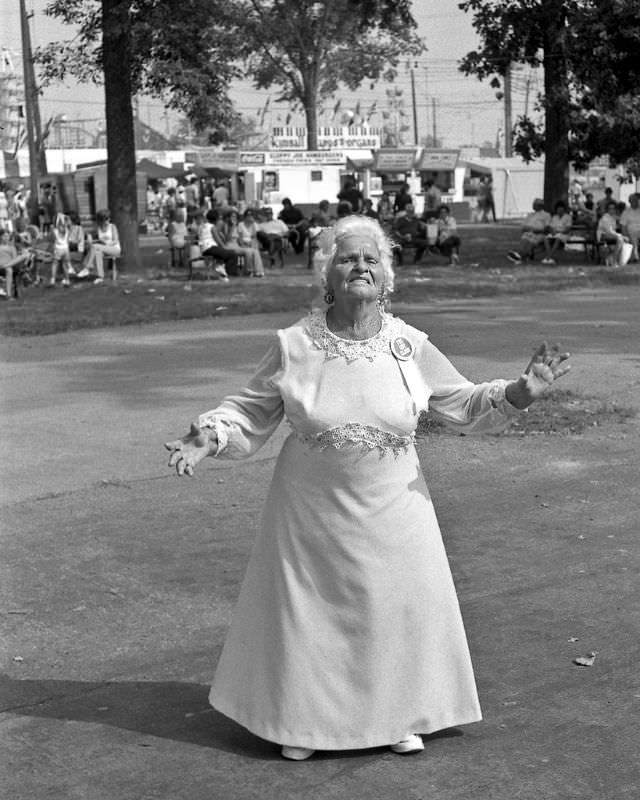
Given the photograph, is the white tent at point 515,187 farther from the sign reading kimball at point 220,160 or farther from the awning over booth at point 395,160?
the sign reading kimball at point 220,160

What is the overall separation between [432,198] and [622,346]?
2688 centimetres

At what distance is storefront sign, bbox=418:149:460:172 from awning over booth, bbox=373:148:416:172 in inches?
45.5

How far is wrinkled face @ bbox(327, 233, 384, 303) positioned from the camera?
4.80 meters

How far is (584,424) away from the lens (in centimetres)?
1106

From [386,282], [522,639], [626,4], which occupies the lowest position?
[522,639]

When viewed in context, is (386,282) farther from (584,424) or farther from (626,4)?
(626,4)

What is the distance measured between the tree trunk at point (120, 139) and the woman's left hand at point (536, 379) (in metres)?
20.9

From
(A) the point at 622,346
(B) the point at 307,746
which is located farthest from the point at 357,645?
(A) the point at 622,346

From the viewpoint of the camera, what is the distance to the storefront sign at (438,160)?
55856 millimetres

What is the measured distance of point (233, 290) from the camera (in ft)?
72.2

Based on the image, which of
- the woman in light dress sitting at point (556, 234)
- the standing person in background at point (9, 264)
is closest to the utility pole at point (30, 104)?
the woman in light dress sitting at point (556, 234)

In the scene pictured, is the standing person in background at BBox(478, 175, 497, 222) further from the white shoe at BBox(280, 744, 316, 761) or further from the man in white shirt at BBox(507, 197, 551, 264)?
the white shoe at BBox(280, 744, 316, 761)

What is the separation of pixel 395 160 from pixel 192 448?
50.2 meters

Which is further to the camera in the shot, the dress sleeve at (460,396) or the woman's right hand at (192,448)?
the dress sleeve at (460,396)
